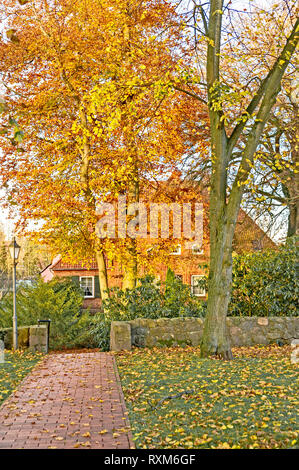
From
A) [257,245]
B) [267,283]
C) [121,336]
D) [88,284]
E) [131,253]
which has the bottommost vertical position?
[121,336]

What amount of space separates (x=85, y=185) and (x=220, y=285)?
6993mm

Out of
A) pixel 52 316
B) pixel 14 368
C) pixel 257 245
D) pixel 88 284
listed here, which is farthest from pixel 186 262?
pixel 88 284

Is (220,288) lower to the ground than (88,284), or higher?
higher

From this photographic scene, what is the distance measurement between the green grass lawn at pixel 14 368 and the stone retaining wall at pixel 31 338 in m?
0.35

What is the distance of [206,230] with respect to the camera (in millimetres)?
18594

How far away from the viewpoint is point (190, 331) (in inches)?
472

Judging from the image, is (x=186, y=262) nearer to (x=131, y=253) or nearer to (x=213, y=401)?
(x=131, y=253)

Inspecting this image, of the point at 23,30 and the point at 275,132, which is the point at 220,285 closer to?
the point at 275,132

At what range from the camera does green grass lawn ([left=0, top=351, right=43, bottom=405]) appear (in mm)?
8109

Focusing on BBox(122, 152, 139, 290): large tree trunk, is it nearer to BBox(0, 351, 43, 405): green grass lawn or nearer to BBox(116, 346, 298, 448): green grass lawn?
BBox(0, 351, 43, 405): green grass lawn

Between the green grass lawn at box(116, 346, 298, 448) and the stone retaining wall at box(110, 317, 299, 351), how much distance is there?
1.67 m

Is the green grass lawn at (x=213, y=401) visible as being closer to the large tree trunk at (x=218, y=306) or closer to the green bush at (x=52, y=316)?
the large tree trunk at (x=218, y=306)

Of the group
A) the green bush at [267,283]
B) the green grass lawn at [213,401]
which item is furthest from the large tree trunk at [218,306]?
the green bush at [267,283]

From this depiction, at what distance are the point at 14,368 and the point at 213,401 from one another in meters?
4.95
